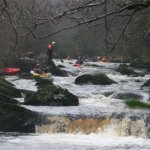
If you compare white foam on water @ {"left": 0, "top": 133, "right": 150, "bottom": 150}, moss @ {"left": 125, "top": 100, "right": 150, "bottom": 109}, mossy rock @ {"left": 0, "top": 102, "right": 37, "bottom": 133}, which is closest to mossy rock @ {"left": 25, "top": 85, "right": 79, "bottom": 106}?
mossy rock @ {"left": 0, "top": 102, "right": 37, "bottom": 133}

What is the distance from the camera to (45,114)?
15062 mm

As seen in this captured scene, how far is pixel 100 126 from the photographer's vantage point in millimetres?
14688

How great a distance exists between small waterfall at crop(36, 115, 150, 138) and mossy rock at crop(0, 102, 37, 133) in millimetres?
310

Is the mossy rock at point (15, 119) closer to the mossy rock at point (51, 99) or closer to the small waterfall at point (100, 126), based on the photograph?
the small waterfall at point (100, 126)

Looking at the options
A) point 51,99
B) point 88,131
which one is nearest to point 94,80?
point 51,99

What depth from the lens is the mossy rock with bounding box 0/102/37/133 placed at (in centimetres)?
1413

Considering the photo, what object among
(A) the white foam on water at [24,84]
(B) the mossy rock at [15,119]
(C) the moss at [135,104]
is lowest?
(B) the mossy rock at [15,119]

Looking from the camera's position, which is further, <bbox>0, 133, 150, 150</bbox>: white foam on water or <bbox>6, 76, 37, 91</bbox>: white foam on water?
<bbox>6, 76, 37, 91</bbox>: white foam on water

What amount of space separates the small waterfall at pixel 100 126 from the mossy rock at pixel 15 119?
0.31m

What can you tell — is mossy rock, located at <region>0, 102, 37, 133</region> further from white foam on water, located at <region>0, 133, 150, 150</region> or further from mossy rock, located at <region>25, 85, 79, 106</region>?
mossy rock, located at <region>25, 85, 79, 106</region>

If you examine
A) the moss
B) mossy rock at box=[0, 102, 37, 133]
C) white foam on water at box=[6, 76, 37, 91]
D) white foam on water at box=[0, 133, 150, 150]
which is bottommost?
white foam on water at box=[0, 133, 150, 150]

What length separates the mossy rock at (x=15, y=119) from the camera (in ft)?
46.4

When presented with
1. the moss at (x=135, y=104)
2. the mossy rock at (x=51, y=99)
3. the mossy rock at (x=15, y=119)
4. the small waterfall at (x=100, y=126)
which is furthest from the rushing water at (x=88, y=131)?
the moss at (x=135, y=104)

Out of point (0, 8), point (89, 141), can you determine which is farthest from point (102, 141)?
point (0, 8)
